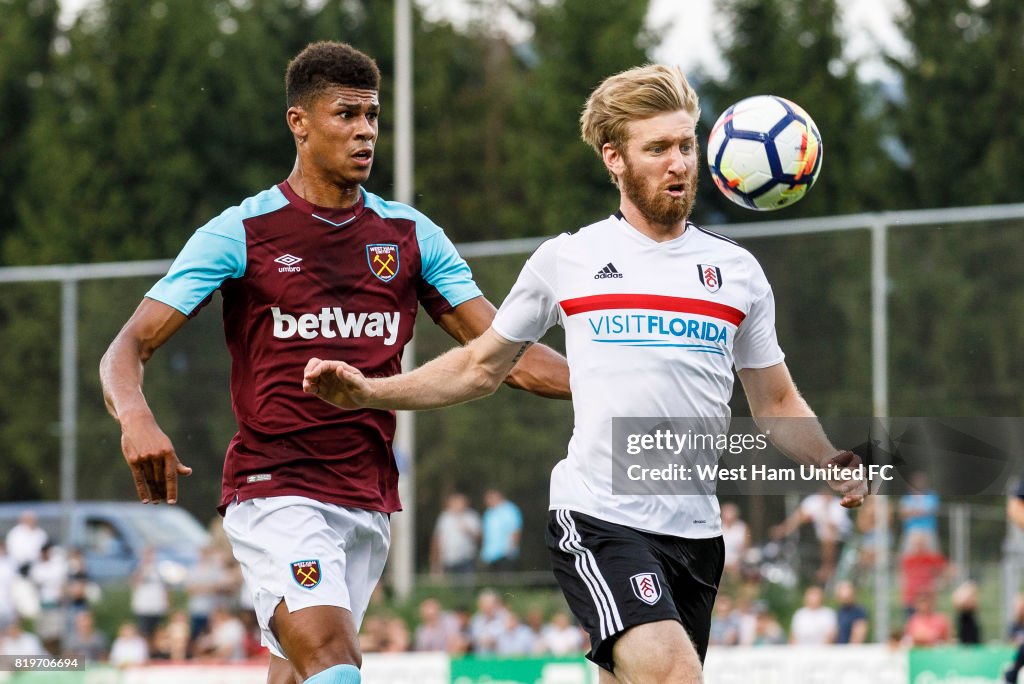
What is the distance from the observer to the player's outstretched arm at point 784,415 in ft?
17.7

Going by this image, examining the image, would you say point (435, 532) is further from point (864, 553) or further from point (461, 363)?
point (461, 363)

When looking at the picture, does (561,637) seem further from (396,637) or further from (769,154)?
(769,154)

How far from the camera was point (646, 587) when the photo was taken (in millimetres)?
4961

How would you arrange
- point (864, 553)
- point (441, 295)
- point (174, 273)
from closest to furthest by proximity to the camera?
point (174, 273) → point (441, 295) → point (864, 553)

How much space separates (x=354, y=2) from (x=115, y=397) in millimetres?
27646

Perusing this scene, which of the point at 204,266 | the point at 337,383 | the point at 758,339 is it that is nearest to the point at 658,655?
the point at 758,339

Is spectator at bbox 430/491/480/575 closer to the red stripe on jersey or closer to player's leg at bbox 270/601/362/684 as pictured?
player's leg at bbox 270/601/362/684

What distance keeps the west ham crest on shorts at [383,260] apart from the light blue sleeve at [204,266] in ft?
1.53

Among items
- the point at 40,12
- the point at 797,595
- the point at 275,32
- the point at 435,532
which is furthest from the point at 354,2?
the point at 797,595

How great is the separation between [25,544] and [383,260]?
960 cm

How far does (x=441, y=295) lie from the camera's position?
6.11 meters

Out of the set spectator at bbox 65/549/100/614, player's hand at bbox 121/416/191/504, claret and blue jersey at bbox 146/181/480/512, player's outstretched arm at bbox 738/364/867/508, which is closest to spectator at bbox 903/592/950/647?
spectator at bbox 65/549/100/614

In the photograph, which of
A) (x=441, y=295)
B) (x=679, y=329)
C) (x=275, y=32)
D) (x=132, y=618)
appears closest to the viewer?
(x=679, y=329)

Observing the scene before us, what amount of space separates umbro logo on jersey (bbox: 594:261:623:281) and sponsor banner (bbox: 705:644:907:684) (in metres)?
6.98
